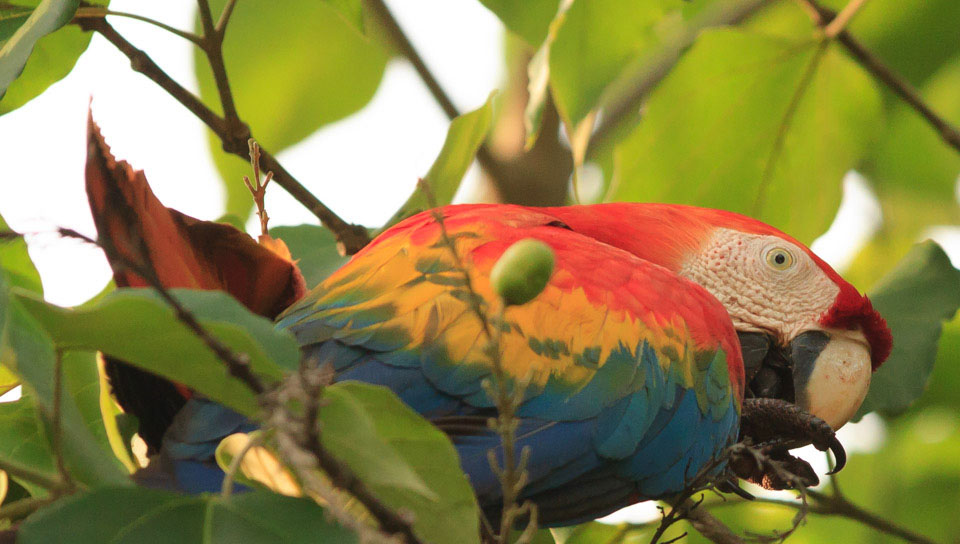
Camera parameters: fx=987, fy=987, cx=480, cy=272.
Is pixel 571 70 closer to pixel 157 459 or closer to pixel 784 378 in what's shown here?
pixel 784 378

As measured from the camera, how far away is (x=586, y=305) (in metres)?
0.94

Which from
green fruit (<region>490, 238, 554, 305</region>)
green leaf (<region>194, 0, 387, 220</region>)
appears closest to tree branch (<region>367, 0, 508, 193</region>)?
green leaf (<region>194, 0, 387, 220</region>)

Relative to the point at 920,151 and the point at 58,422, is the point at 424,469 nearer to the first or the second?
the point at 58,422

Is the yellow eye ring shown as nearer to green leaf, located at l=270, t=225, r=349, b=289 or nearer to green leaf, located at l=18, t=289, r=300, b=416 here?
green leaf, located at l=270, t=225, r=349, b=289

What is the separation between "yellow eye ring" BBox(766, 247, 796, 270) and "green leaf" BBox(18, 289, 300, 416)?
89 cm

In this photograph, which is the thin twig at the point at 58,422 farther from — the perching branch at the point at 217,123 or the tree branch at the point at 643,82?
the tree branch at the point at 643,82

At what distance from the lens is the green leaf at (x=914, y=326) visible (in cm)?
125

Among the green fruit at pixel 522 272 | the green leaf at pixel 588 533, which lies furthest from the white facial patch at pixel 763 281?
the green fruit at pixel 522 272

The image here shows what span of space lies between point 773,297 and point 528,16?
49 cm

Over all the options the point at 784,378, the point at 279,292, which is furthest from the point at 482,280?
the point at 784,378

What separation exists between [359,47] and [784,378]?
31.4 inches

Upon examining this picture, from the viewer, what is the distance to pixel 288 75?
1.50 m

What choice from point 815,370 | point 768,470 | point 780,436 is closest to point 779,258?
point 815,370

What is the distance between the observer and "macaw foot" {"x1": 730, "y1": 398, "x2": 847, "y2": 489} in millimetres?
1055
